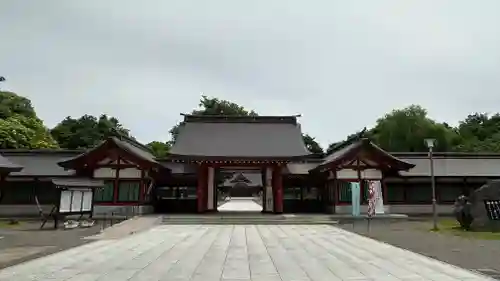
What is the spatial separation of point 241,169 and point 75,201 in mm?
11847

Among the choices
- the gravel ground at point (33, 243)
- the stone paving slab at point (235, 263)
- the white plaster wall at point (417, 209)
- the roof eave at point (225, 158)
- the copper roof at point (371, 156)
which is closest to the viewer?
the stone paving slab at point (235, 263)

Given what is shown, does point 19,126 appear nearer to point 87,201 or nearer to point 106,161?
point 106,161

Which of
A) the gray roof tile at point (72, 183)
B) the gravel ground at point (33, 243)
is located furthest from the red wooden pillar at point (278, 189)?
the gravel ground at point (33, 243)

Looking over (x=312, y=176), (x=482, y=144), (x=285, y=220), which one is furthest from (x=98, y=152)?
(x=482, y=144)

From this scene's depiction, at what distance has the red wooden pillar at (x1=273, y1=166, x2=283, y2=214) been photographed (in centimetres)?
2529

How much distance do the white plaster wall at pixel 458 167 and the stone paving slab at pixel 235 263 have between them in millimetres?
17015

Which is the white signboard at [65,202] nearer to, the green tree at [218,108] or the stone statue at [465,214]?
the stone statue at [465,214]

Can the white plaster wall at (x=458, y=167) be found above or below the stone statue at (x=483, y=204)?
Result: above

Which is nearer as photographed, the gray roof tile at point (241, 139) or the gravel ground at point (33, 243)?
the gravel ground at point (33, 243)

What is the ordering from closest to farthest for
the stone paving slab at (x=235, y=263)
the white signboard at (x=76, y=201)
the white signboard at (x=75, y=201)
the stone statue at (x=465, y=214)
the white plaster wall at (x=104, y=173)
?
the stone paving slab at (x=235, y=263) < the stone statue at (x=465, y=214) < the white signboard at (x=75, y=201) < the white signboard at (x=76, y=201) < the white plaster wall at (x=104, y=173)

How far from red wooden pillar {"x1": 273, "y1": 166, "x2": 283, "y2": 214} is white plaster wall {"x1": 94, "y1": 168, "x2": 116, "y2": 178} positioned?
31.9ft

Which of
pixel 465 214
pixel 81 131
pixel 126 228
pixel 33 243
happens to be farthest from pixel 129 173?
pixel 81 131

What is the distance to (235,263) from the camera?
889cm

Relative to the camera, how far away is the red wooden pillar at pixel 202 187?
2514cm
